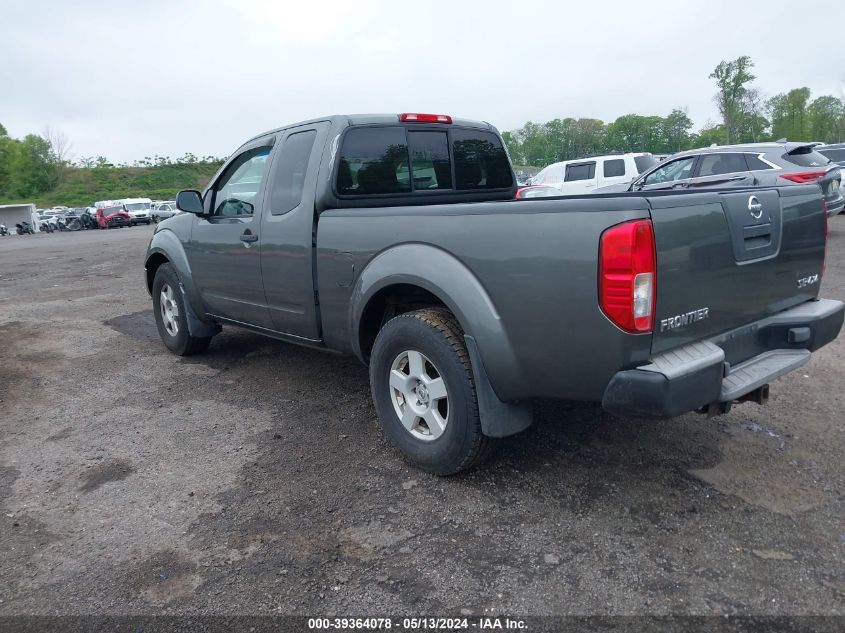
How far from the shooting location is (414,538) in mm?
2871

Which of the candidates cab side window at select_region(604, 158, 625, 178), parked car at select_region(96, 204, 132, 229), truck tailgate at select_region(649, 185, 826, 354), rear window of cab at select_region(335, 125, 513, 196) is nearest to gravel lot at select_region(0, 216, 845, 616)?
truck tailgate at select_region(649, 185, 826, 354)

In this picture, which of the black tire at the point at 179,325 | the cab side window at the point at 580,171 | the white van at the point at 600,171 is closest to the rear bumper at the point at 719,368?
the black tire at the point at 179,325

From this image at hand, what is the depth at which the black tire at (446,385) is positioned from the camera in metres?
3.09

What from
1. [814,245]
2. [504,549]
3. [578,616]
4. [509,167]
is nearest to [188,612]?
[504,549]

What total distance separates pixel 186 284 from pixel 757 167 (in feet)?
28.9

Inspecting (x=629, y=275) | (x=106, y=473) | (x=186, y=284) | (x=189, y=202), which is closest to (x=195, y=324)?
(x=186, y=284)

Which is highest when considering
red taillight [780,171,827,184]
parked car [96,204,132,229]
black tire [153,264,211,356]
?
red taillight [780,171,827,184]

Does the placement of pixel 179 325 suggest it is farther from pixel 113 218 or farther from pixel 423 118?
pixel 113 218

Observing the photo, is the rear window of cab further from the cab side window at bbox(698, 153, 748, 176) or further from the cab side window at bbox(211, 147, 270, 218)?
the cab side window at bbox(698, 153, 748, 176)

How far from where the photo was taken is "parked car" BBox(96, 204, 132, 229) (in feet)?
136

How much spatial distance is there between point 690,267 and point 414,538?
1679 mm

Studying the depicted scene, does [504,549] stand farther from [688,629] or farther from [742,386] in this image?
[742,386]

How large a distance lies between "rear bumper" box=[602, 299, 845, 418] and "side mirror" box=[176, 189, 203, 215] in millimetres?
3750

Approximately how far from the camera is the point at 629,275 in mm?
2484
